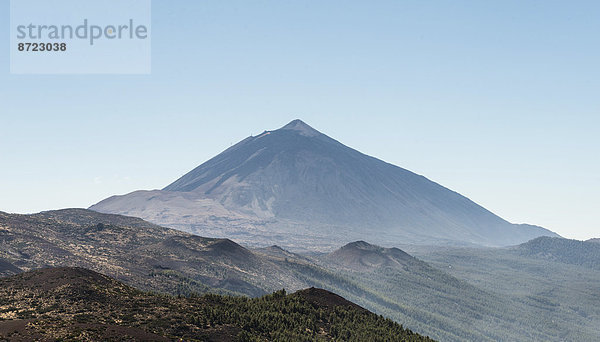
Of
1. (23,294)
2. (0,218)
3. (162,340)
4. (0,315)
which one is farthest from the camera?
(0,218)

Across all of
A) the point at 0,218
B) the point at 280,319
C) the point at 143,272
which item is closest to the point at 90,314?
the point at 280,319

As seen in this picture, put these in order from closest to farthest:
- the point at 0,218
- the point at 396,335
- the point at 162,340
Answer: the point at 162,340, the point at 396,335, the point at 0,218

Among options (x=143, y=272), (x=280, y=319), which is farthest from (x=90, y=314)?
(x=143, y=272)

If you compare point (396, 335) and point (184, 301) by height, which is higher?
point (184, 301)

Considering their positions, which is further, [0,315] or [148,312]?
[148,312]

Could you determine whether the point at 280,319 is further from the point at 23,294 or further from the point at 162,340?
the point at 23,294

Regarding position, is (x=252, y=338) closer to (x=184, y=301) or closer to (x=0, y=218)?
(x=184, y=301)
